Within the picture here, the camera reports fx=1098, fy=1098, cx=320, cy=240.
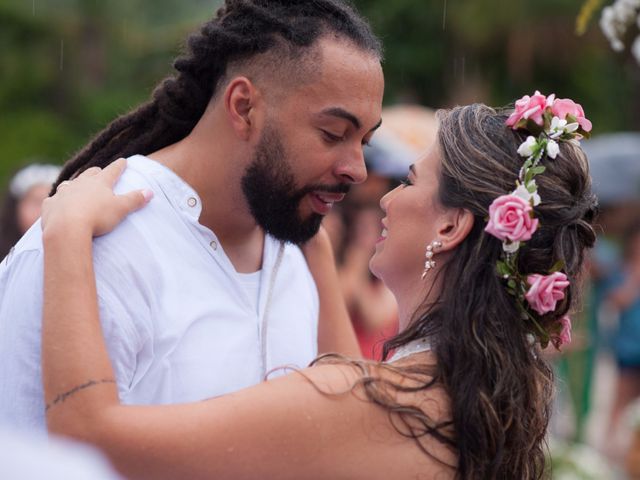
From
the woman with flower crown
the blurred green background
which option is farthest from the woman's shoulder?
the blurred green background

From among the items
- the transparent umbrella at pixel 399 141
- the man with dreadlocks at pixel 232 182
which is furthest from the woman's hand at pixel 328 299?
the transparent umbrella at pixel 399 141

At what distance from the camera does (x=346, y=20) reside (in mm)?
3072

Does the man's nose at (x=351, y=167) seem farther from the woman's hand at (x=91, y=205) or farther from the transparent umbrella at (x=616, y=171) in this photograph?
the transparent umbrella at (x=616, y=171)

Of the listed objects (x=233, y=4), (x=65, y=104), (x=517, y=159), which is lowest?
(x=517, y=159)

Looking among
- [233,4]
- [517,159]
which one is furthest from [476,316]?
[233,4]

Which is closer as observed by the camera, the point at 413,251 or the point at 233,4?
the point at 413,251

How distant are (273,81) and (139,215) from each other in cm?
52

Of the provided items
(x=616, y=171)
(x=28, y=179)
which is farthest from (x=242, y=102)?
(x=616, y=171)

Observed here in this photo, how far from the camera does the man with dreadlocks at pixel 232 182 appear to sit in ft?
9.02

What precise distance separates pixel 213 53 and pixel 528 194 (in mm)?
999

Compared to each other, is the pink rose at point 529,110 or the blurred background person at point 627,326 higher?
the pink rose at point 529,110

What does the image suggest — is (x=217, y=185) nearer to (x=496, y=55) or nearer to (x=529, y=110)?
(x=529, y=110)

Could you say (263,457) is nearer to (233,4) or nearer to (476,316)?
(476,316)

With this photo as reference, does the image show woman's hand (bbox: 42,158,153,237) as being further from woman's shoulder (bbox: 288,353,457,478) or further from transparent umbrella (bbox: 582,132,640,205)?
transparent umbrella (bbox: 582,132,640,205)
